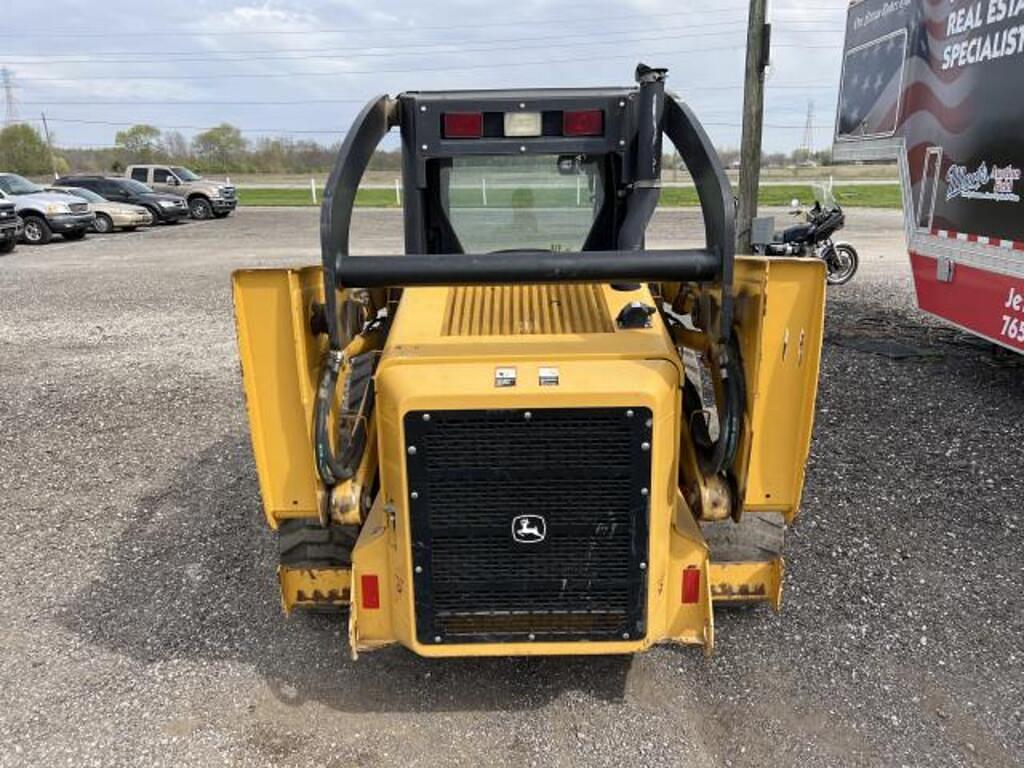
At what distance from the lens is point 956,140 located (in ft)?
20.8

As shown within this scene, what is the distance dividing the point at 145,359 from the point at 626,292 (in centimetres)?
630

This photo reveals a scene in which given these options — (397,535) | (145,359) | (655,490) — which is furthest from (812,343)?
(145,359)

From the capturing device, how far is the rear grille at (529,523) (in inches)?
104

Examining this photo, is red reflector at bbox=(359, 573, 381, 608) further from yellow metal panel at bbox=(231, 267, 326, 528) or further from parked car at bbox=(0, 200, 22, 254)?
parked car at bbox=(0, 200, 22, 254)

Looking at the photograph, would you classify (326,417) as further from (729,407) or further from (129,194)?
(129,194)

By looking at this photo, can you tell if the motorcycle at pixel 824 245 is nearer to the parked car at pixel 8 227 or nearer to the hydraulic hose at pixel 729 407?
the hydraulic hose at pixel 729 407

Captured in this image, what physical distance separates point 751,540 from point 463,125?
2078 mm

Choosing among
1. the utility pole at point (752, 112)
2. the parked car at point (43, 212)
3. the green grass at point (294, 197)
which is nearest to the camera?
the utility pole at point (752, 112)

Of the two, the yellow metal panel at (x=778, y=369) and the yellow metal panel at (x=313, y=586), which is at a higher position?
the yellow metal panel at (x=778, y=369)

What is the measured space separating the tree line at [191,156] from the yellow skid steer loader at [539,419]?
51.1 m

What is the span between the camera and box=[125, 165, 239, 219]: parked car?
1053 inches

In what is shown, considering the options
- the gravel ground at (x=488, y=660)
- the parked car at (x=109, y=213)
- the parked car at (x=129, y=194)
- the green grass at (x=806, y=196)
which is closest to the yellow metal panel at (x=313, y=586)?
the gravel ground at (x=488, y=660)

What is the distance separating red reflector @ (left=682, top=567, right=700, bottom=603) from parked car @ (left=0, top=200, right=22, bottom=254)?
18443mm

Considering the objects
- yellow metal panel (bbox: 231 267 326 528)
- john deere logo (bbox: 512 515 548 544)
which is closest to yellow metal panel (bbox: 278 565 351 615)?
yellow metal panel (bbox: 231 267 326 528)
